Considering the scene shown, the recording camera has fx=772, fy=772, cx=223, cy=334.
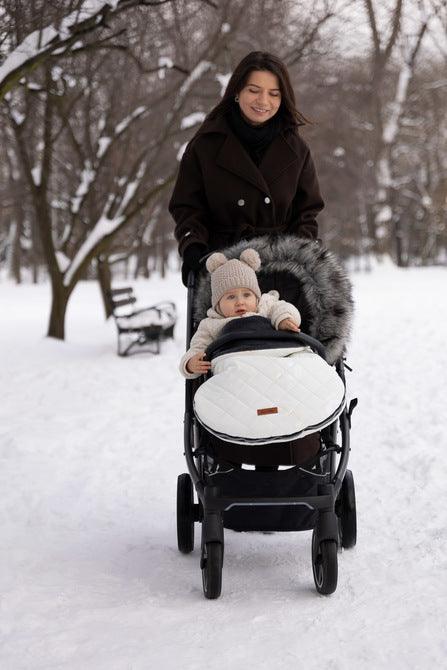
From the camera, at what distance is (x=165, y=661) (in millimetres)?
2848

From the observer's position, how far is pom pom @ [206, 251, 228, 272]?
3.74 meters

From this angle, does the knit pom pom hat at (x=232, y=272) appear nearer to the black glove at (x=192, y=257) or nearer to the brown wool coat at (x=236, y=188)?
the black glove at (x=192, y=257)

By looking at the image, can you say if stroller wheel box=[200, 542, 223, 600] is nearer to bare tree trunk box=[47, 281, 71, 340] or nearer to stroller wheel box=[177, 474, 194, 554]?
stroller wheel box=[177, 474, 194, 554]

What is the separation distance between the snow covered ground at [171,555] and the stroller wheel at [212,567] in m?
0.06

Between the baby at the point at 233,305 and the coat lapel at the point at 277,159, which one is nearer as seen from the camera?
the baby at the point at 233,305

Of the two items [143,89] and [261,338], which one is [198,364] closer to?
[261,338]

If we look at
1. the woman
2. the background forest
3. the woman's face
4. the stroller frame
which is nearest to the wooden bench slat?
the background forest

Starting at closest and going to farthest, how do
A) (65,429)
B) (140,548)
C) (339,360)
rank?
(339,360) < (140,548) < (65,429)

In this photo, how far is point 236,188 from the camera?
4184 millimetres

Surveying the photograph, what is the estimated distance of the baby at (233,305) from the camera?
3.56 m

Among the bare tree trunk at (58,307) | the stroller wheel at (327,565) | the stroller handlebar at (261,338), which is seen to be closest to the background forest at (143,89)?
the bare tree trunk at (58,307)

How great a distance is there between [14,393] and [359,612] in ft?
20.5

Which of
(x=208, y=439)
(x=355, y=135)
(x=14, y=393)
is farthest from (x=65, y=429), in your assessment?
(x=355, y=135)

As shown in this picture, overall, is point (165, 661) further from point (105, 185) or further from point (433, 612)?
point (105, 185)
